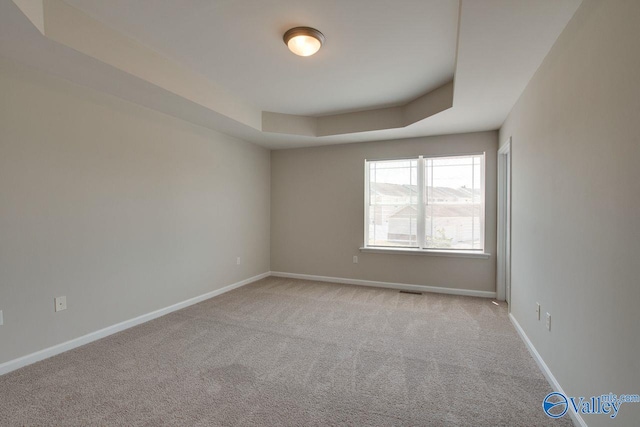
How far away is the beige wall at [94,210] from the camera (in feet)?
7.85

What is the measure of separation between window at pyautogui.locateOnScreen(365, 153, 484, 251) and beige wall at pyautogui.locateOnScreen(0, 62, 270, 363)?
256 centimetres

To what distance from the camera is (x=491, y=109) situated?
3.43 meters

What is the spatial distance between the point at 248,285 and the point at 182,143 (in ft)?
8.09

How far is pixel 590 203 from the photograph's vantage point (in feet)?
5.41

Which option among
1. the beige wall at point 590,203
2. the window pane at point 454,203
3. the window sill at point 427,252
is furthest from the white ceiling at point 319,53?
the window sill at point 427,252

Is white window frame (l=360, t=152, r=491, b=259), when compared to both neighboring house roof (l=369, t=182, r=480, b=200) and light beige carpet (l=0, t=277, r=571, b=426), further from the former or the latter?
light beige carpet (l=0, t=277, r=571, b=426)

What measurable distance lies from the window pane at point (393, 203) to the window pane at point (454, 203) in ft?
0.76

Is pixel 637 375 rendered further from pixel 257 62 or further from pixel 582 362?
pixel 257 62

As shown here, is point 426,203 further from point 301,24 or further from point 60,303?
point 60,303

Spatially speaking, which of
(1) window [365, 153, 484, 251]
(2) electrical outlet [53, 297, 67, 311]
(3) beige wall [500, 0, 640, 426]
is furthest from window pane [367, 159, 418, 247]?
(2) electrical outlet [53, 297, 67, 311]

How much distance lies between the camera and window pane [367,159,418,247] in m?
4.85

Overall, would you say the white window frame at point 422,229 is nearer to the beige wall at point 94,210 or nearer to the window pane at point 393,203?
the window pane at point 393,203

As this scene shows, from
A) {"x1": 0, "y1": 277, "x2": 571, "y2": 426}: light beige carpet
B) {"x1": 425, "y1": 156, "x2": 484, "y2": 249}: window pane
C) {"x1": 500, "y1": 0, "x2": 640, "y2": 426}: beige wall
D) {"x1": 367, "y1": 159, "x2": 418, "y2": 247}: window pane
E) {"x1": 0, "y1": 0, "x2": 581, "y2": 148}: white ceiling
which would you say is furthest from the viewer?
{"x1": 367, "y1": 159, "x2": 418, "y2": 247}: window pane

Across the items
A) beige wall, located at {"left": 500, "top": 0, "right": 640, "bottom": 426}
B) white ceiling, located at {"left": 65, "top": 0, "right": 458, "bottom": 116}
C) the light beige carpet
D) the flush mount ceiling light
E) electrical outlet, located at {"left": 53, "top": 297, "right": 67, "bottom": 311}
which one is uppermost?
white ceiling, located at {"left": 65, "top": 0, "right": 458, "bottom": 116}
